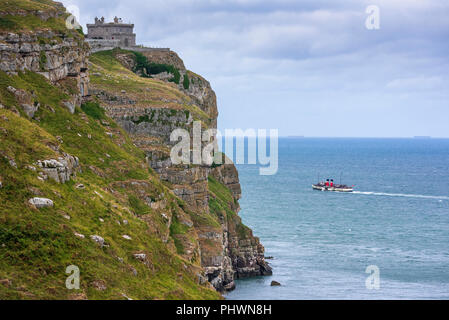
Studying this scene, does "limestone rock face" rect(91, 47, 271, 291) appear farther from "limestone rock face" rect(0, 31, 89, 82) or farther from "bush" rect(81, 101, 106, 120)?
"limestone rock face" rect(0, 31, 89, 82)

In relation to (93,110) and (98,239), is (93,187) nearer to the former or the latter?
(98,239)

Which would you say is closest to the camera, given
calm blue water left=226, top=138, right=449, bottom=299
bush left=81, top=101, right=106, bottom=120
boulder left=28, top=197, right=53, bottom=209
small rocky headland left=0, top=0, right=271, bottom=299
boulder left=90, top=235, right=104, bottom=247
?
small rocky headland left=0, top=0, right=271, bottom=299

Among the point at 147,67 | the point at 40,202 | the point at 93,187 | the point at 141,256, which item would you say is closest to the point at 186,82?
the point at 147,67

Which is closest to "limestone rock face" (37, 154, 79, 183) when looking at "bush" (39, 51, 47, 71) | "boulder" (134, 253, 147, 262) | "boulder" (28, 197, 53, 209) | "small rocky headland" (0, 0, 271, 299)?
"small rocky headland" (0, 0, 271, 299)

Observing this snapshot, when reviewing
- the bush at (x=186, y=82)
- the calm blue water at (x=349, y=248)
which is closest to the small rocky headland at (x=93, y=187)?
the calm blue water at (x=349, y=248)
